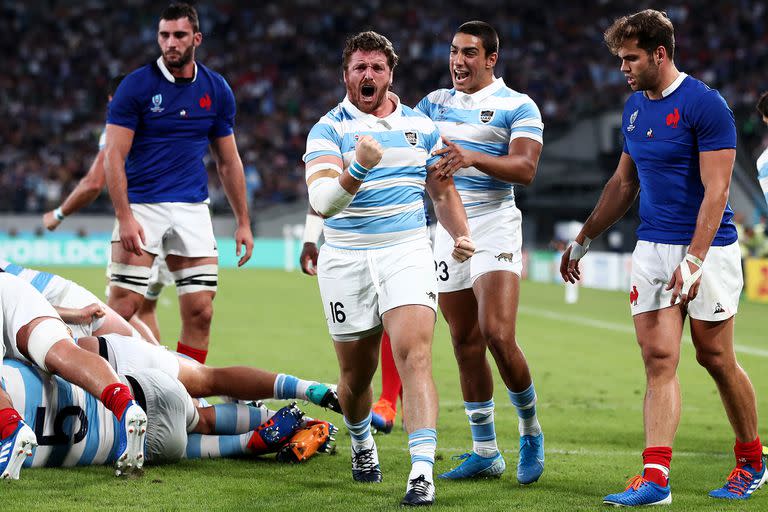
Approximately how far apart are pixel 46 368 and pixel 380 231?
189cm

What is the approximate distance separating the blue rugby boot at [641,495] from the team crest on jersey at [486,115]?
90.9 inches

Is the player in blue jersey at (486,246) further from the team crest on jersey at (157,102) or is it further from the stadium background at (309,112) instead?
the stadium background at (309,112)

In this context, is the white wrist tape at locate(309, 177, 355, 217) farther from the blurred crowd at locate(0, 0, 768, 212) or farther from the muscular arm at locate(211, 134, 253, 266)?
the blurred crowd at locate(0, 0, 768, 212)

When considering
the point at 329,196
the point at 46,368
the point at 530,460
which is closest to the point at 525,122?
the point at 329,196

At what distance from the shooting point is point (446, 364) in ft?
39.3

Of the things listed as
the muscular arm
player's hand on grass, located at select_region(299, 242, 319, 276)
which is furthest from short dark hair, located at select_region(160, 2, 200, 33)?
Result: player's hand on grass, located at select_region(299, 242, 319, 276)

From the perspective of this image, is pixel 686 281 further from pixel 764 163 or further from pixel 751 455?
pixel 764 163

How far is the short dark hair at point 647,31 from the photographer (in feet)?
18.2

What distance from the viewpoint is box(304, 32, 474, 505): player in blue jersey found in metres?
5.53

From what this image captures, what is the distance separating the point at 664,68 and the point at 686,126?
310 mm

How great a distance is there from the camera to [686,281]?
538cm

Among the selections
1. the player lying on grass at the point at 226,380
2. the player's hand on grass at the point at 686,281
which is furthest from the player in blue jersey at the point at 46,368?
the player's hand on grass at the point at 686,281

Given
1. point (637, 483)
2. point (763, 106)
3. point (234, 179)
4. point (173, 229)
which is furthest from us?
point (234, 179)

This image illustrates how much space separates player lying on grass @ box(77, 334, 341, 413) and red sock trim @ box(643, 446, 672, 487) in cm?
190
